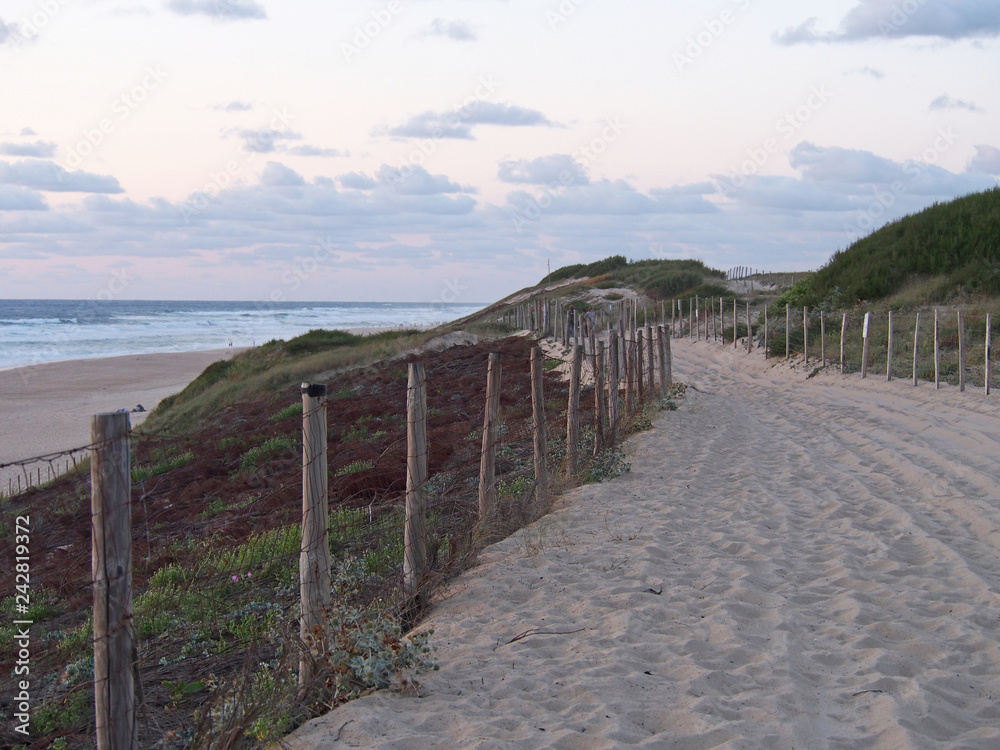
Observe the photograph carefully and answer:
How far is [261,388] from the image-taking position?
23203 millimetres

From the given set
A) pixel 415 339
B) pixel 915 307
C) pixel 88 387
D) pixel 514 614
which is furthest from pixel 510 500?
pixel 88 387

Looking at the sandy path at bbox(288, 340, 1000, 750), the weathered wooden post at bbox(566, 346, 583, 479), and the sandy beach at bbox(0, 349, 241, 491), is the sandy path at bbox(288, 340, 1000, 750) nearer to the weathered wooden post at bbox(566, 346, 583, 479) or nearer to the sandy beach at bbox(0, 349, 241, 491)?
the weathered wooden post at bbox(566, 346, 583, 479)

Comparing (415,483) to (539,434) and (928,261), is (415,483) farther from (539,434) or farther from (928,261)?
(928,261)

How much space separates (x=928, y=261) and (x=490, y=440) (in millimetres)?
23988

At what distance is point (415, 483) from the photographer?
4871mm

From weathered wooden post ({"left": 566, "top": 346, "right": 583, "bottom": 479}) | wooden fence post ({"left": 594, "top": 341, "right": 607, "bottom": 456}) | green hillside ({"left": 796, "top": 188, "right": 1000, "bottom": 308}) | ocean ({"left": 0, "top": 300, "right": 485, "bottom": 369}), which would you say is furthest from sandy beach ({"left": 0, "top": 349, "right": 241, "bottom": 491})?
green hillside ({"left": 796, "top": 188, "right": 1000, "bottom": 308})

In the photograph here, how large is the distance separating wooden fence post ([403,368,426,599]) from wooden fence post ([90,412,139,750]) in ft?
7.38

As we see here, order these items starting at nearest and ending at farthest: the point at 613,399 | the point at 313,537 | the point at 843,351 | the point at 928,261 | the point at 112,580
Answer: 1. the point at 112,580
2. the point at 313,537
3. the point at 613,399
4. the point at 843,351
5. the point at 928,261

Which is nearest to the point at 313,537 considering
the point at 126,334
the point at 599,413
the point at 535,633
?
the point at 535,633

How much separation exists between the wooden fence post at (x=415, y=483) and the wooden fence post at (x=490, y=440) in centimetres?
112

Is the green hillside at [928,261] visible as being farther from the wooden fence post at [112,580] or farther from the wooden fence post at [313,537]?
the wooden fence post at [112,580]

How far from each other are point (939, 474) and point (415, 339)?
72.3 feet

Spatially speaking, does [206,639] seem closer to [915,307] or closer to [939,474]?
[939,474]

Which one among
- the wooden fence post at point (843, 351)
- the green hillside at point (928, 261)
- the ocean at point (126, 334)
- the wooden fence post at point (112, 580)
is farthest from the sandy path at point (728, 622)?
the ocean at point (126, 334)
